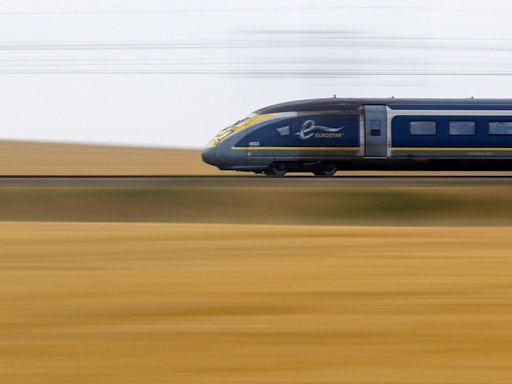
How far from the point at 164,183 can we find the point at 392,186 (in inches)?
169

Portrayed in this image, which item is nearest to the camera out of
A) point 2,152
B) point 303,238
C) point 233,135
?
point 303,238

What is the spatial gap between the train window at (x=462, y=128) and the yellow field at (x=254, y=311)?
12889 millimetres

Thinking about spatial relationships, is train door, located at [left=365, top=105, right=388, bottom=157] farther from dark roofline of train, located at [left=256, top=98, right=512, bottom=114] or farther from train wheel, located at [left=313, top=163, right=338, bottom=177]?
train wheel, located at [left=313, top=163, right=338, bottom=177]

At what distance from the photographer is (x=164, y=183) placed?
20.0m

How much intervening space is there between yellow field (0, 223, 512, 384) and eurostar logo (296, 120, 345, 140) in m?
12.1

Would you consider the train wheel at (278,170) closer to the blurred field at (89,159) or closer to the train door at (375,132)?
the train door at (375,132)

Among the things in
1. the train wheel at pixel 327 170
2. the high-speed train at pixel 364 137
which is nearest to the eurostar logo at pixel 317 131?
the high-speed train at pixel 364 137

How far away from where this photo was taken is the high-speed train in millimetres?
24938

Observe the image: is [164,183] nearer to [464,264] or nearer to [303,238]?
[303,238]

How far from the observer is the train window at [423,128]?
82.9ft

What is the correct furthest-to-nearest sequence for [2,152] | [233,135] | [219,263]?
[2,152], [233,135], [219,263]

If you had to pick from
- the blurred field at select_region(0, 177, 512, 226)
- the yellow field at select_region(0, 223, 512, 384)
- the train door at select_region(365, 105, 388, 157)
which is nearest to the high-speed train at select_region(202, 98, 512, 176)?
the train door at select_region(365, 105, 388, 157)

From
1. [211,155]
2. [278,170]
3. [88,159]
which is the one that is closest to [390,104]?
[278,170]

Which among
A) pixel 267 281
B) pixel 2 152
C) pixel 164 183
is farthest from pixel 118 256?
pixel 2 152
